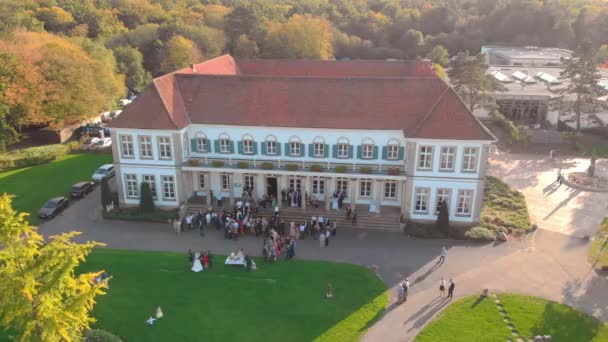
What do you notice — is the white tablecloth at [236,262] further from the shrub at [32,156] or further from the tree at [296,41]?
the tree at [296,41]

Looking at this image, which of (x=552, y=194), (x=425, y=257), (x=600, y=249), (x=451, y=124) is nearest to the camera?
(x=425, y=257)

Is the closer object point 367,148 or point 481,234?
point 481,234

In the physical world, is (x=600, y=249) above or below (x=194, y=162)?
below

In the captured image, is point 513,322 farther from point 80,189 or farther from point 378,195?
point 80,189

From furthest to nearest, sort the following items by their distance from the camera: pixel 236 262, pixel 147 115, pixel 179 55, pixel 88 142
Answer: pixel 179 55, pixel 88 142, pixel 147 115, pixel 236 262

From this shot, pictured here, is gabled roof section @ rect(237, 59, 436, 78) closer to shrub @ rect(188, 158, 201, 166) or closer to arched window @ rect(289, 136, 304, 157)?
arched window @ rect(289, 136, 304, 157)

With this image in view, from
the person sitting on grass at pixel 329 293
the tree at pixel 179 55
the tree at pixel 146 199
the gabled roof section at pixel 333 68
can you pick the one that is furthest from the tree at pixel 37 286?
the tree at pixel 179 55

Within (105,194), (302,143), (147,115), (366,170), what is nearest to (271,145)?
(302,143)
